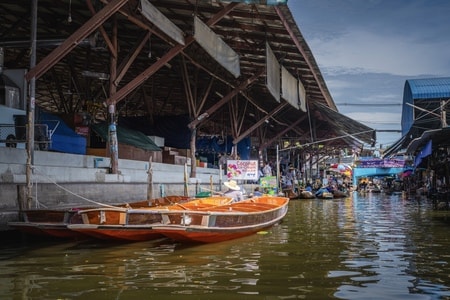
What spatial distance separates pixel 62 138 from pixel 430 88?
1936cm

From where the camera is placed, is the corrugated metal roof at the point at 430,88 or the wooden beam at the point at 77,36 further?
the corrugated metal roof at the point at 430,88

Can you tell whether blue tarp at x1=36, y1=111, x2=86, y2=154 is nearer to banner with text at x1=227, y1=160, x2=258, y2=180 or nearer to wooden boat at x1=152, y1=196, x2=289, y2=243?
wooden boat at x1=152, y1=196, x2=289, y2=243

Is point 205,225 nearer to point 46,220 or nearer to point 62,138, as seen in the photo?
point 46,220

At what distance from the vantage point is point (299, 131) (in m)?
30.5

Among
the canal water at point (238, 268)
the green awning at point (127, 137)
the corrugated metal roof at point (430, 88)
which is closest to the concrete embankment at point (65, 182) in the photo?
the canal water at point (238, 268)

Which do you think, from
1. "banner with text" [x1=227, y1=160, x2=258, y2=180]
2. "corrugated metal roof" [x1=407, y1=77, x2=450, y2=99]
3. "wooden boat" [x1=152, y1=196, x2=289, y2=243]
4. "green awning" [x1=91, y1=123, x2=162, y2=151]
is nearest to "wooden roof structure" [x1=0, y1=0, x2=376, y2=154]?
"green awning" [x1=91, y1=123, x2=162, y2=151]

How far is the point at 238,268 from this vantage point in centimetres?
654

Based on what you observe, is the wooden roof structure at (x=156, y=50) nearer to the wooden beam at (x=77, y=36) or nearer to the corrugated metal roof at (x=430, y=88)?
the wooden beam at (x=77, y=36)

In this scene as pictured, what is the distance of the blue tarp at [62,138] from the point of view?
14092 mm

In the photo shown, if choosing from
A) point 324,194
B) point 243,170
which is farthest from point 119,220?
point 324,194

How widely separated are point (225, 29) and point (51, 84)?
11456mm

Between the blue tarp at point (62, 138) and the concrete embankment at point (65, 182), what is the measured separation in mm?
1594

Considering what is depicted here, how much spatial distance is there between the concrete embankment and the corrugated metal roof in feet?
51.0

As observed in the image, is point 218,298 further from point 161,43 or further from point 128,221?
point 161,43
